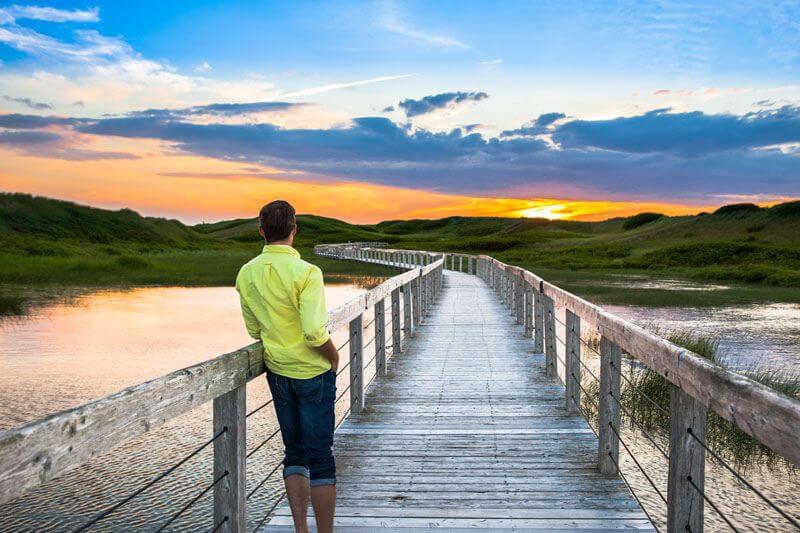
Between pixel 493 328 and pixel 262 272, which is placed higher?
pixel 262 272

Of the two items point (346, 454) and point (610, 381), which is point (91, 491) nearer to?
point (346, 454)

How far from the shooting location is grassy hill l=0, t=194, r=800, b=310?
3622 cm

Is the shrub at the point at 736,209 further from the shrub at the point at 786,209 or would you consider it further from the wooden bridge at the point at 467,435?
the wooden bridge at the point at 467,435

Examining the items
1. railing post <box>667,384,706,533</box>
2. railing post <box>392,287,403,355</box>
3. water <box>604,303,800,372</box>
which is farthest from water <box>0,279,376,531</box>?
water <box>604,303,800,372</box>

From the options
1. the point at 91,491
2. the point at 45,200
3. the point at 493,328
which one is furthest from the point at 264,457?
the point at 45,200

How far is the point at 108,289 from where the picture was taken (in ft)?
98.2

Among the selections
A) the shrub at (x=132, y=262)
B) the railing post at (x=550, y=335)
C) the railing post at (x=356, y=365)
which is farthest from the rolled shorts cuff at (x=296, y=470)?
the shrub at (x=132, y=262)

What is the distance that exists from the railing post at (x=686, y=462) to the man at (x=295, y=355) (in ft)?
5.39

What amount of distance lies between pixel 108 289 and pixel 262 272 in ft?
95.9

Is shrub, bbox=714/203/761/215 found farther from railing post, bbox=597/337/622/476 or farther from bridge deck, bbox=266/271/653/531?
railing post, bbox=597/337/622/476

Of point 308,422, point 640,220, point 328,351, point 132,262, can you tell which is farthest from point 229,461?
point 640,220

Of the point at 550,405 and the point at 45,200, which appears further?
the point at 45,200

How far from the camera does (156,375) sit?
1267cm

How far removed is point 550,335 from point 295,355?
18.5 ft
